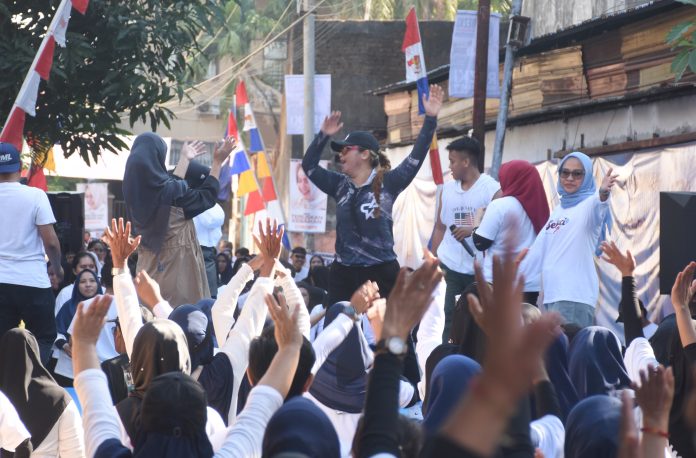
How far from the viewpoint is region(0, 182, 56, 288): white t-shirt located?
308 inches

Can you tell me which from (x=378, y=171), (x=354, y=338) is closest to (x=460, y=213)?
(x=378, y=171)

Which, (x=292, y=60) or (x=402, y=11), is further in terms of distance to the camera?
(x=402, y=11)

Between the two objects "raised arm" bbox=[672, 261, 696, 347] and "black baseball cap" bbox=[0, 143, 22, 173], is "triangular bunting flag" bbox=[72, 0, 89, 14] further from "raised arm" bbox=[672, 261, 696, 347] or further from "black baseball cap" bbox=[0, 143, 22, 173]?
"raised arm" bbox=[672, 261, 696, 347]

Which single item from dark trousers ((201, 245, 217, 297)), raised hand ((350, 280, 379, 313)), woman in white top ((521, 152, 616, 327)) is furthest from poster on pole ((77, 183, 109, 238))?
raised hand ((350, 280, 379, 313))

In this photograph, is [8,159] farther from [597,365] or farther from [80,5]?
[597,365]

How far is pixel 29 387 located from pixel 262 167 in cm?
1603

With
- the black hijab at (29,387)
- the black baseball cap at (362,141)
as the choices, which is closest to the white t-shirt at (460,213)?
the black baseball cap at (362,141)

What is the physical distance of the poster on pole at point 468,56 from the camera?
50.3ft

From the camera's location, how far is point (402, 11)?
43.2m

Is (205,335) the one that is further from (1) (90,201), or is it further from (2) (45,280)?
(1) (90,201)

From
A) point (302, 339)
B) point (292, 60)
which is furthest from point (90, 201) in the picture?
point (302, 339)

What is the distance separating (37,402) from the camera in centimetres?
549

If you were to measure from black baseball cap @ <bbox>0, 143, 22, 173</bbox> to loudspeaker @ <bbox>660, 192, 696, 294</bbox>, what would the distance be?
4068mm

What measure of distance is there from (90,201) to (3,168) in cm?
2040
